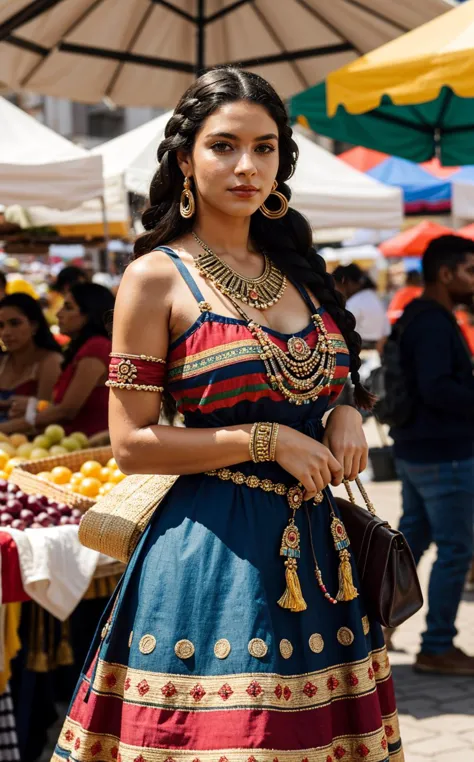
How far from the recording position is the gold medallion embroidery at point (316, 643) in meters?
2.12

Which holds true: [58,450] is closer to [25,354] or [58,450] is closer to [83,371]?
[83,371]

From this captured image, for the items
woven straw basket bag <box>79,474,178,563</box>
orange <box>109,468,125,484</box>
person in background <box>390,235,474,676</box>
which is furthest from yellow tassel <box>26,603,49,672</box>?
person in background <box>390,235,474,676</box>

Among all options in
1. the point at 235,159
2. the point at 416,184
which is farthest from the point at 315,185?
the point at 235,159

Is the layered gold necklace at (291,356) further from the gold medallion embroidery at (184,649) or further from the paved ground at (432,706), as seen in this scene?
the paved ground at (432,706)

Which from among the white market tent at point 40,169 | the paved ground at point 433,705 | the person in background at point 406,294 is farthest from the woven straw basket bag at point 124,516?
the person in background at point 406,294

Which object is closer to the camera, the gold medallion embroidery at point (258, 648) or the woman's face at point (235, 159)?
the gold medallion embroidery at point (258, 648)

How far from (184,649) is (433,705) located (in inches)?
106

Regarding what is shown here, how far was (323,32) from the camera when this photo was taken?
5.52 m

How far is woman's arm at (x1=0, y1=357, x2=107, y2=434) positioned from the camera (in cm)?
545

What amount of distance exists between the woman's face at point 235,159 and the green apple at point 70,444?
3.01 meters

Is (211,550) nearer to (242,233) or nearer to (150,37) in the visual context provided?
(242,233)

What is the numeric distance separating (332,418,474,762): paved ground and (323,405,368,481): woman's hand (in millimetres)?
2091

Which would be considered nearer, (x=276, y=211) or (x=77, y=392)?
(x=276, y=211)

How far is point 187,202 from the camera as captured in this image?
230 centimetres
